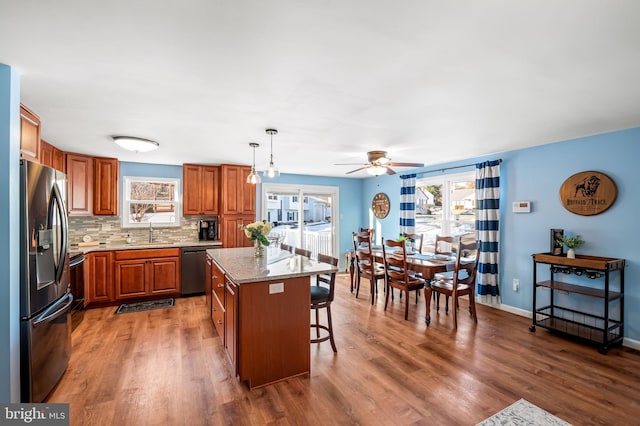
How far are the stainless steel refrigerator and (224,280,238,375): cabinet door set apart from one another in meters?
1.24

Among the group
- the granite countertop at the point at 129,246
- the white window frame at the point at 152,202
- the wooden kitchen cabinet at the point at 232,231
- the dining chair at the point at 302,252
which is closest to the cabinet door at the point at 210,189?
the wooden kitchen cabinet at the point at 232,231

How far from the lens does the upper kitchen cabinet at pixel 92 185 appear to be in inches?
165

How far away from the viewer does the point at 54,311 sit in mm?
2203

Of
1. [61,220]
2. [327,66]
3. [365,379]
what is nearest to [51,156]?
[61,220]

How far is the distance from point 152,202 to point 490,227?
5.46 metres

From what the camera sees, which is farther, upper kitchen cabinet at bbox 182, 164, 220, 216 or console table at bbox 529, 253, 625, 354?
upper kitchen cabinet at bbox 182, 164, 220, 216

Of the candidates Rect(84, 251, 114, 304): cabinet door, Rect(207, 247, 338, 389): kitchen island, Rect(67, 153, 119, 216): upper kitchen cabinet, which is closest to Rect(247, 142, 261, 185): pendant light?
Rect(207, 247, 338, 389): kitchen island

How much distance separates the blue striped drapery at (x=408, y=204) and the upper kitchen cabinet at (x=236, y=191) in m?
2.90

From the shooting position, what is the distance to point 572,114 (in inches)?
103

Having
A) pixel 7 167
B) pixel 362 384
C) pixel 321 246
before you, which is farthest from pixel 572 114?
pixel 321 246

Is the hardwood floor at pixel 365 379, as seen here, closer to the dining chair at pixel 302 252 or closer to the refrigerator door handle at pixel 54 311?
the refrigerator door handle at pixel 54 311

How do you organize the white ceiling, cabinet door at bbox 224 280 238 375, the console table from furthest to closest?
the console table → cabinet door at bbox 224 280 238 375 → the white ceiling

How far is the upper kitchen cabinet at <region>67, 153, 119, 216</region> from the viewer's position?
4.18 meters

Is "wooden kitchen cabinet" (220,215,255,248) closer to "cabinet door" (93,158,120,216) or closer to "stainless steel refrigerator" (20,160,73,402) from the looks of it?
"cabinet door" (93,158,120,216)
